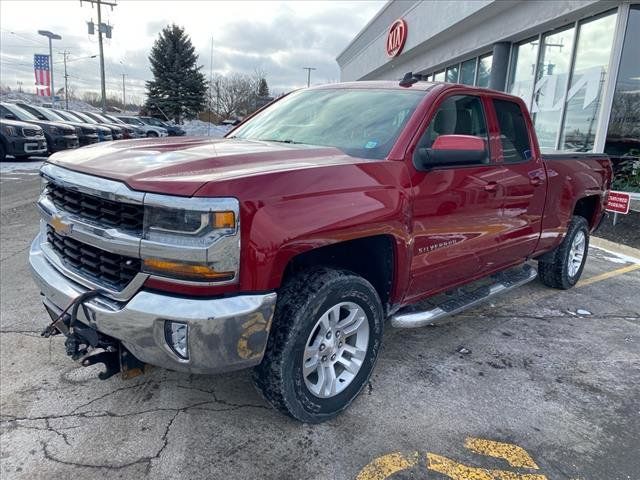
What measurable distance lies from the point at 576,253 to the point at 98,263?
4.81 metres

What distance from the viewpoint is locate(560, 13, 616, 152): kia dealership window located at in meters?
9.20

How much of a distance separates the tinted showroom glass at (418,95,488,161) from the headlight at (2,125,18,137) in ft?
45.9

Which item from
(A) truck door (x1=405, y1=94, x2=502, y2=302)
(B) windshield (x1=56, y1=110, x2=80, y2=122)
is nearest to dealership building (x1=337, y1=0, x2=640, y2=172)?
(A) truck door (x1=405, y1=94, x2=502, y2=302)

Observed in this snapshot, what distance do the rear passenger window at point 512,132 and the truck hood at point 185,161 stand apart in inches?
65.5

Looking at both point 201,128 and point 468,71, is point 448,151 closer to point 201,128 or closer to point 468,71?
point 468,71

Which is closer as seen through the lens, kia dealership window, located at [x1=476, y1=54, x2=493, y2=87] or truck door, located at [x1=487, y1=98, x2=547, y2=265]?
truck door, located at [x1=487, y1=98, x2=547, y2=265]

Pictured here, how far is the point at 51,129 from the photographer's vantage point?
50.8 ft

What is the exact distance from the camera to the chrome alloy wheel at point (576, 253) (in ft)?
16.9

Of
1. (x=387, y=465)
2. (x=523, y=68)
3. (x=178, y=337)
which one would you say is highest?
(x=523, y=68)

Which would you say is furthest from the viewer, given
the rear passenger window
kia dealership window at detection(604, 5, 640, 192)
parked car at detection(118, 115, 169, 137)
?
parked car at detection(118, 115, 169, 137)

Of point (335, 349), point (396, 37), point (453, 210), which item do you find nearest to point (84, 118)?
point (396, 37)

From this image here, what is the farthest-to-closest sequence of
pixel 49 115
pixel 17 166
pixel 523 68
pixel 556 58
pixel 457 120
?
pixel 49 115 < pixel 17 166 < pixel 523 68 < pixel 556 58 < pixel 457 120

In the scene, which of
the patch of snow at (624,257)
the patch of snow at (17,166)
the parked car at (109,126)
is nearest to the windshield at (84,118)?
the parked car at (109,126)

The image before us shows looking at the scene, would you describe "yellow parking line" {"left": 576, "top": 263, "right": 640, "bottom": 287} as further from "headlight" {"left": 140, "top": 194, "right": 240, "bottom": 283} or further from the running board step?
"headlight" {"left": 140, "top": 194, "right": 240, "bottom": 283}
